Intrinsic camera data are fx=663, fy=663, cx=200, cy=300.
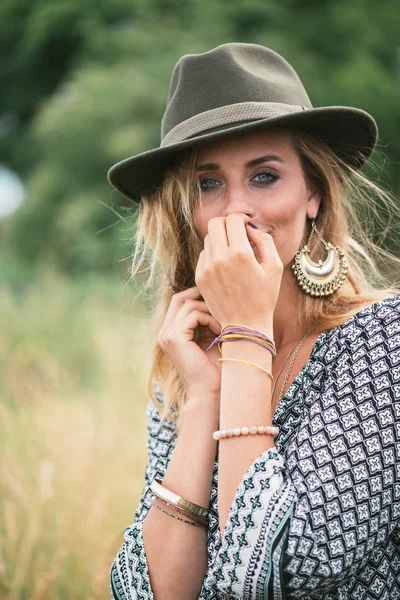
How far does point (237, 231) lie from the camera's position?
209 cm

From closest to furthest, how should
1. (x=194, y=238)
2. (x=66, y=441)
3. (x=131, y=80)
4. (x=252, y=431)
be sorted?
(x=252, y=431) < (x=194, y=238) < (x=66, y=441) < (x=131, y=80)

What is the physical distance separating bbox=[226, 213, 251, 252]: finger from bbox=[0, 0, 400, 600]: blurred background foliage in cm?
68

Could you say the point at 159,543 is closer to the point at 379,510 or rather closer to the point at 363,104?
the point at 379,510

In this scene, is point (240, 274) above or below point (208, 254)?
below

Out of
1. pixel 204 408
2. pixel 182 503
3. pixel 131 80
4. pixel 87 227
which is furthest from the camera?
pixel 87 227

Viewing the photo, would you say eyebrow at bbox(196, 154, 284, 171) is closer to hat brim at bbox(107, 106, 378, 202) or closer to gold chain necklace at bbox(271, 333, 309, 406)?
hat brim at bbox(107, 106, 378, 202)

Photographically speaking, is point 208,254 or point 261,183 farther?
point 261,183

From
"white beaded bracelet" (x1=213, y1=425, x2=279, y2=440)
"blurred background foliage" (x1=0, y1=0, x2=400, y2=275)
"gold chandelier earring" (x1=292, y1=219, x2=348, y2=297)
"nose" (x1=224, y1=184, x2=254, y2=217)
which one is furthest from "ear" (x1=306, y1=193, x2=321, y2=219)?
"blurred background foliage" (x1=0, y1=0, x2=400, y2=275)

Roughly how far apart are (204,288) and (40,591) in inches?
69.7

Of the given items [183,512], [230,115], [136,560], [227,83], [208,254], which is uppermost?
[227,83]

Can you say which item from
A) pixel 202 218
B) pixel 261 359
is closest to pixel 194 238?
pixel 202 218

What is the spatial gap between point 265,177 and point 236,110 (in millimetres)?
243

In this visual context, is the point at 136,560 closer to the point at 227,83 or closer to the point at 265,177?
the point at 265,177

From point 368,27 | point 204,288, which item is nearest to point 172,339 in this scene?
point 204,288
